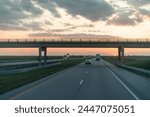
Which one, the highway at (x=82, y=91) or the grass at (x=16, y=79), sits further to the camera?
the grass at (x=16, y=79)

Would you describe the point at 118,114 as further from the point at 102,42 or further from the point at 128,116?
the point at 102,42

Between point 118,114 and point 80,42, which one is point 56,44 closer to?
point 80,42

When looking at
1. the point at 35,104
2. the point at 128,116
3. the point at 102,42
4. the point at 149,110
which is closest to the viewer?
the point at 128,116

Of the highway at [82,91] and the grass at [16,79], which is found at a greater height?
the highway at [82,91]

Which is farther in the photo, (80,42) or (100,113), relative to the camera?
(80,42)

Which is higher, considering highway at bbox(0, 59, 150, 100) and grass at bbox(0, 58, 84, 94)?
highway at bbox(0, 59, 150, 100)

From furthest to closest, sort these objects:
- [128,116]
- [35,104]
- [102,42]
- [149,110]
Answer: [102,42]
[35,104]
[149,110]
[128,116]

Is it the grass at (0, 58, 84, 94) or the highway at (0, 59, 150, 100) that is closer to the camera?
the highway at (0, 59, 150, 100)

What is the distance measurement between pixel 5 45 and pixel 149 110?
66659 mm

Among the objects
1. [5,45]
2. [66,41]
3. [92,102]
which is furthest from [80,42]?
[92,102]

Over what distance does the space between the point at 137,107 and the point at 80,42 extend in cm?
6349

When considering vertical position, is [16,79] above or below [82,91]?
below

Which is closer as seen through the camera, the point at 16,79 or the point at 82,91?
the point at 82,91

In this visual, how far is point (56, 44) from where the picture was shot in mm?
78062
